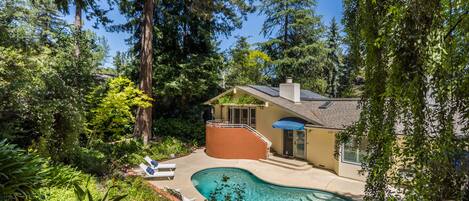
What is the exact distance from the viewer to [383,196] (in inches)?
157

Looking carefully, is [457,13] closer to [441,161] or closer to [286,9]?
[441,161]

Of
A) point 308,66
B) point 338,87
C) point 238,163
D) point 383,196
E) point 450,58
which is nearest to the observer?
point 450,58

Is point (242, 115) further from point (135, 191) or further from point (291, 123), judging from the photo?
point (135, 191)

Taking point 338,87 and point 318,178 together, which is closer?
point 318,178

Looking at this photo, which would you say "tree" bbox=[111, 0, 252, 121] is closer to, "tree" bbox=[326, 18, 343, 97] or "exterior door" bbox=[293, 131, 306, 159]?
"exterior door" bbox=[293, 131, 306, 159]

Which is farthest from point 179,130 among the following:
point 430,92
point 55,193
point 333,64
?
point 333,64

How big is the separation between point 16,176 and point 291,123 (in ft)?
45.1

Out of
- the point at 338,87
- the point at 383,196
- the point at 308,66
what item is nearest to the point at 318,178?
the point at 383,196

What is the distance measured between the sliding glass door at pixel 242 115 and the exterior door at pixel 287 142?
3133 mm

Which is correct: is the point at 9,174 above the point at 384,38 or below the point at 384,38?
below

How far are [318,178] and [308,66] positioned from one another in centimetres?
1898

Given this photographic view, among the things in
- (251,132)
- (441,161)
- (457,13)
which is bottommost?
(251,132)

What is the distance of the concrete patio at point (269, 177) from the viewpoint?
12.2 metres

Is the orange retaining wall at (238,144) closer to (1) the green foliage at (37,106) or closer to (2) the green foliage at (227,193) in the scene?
(2) the green foliage at (227,193)
